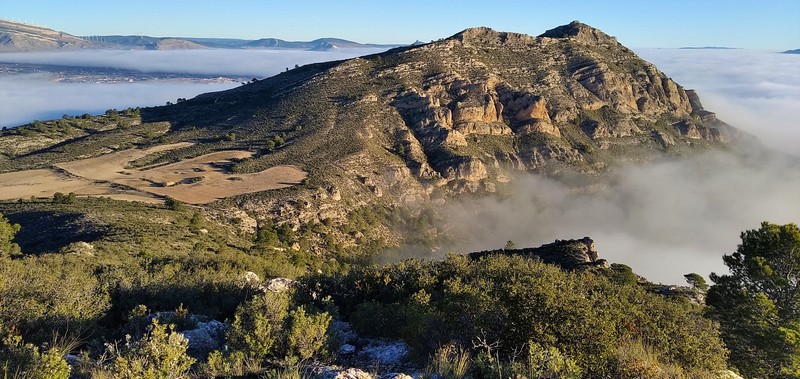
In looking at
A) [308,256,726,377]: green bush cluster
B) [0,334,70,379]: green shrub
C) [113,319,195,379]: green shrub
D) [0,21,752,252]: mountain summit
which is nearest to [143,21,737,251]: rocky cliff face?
[0,21,752,252]: mountain summit

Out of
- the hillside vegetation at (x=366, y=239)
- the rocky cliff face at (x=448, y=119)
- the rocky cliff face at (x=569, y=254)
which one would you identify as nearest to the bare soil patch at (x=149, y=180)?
the hillside vegetation at (x=366, y=239)

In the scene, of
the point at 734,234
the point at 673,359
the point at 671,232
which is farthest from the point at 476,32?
the point at 673,359

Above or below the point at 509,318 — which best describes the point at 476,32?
above

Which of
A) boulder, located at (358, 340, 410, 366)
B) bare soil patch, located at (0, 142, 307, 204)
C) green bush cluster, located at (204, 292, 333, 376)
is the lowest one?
bare soil patch, located at (0, 142, 307, 204)

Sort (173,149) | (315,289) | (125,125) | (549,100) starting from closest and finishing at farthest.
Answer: (315,289) → (173,149) → (125,125) → (549,100)

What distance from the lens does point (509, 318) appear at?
9.88 m

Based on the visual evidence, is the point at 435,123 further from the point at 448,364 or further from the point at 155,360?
the point at 155,360

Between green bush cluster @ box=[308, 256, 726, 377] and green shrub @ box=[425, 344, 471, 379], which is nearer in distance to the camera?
green shrub @ box=[425, 344, 471, 379]

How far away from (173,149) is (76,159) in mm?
13217

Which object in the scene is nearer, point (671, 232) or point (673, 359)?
point (673, 359)

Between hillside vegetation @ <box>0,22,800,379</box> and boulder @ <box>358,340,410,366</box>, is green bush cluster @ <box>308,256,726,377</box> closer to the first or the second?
hillside vegetation @ <box>0,22,800,379</box>

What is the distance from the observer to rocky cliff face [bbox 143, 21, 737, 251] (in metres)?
70.4

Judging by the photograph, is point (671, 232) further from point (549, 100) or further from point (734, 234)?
point (549, 100)

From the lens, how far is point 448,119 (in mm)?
86438
